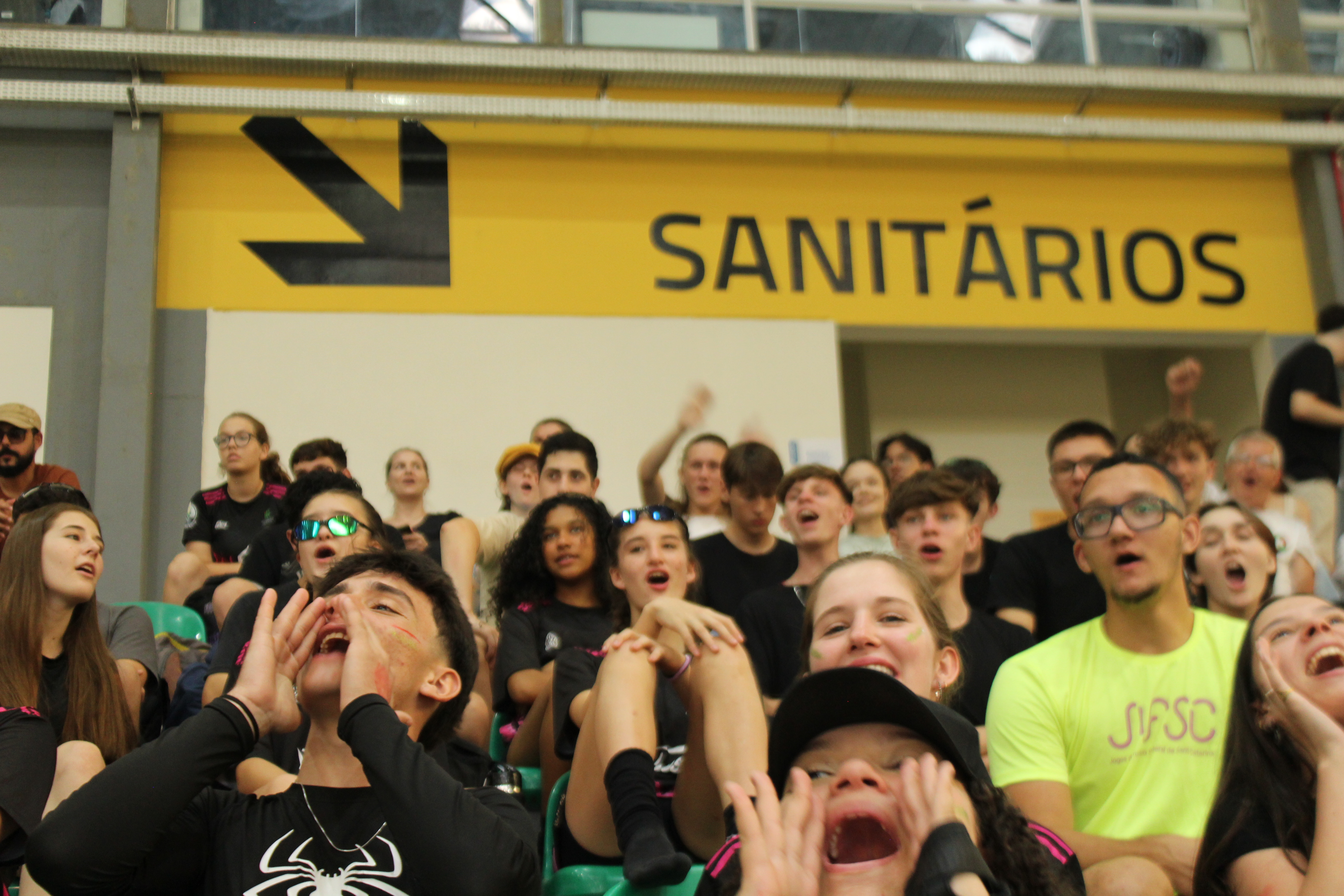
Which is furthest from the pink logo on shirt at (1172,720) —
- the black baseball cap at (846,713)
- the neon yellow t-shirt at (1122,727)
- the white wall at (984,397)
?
the white wall at (984,397)

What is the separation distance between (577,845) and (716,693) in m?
0.49

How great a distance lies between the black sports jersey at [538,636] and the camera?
3449mm

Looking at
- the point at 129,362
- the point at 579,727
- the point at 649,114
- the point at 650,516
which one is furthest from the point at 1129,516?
the point at 129,362

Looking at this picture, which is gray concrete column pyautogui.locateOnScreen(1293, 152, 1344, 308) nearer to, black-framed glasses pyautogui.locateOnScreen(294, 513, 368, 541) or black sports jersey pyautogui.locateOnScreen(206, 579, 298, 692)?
black-framed glasses pyautogui.locateOnScreen(294, 513, 368, 541)

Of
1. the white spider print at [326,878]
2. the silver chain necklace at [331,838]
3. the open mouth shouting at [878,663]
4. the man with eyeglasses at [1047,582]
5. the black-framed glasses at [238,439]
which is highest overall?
the black-framed glasses at [238,439]

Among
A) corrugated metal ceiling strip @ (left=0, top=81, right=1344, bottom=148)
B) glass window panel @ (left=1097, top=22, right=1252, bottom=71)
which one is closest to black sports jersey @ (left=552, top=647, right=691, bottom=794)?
corrugated metal ceiling strip @ (left=0, top=81, right=1344, bottom=148)

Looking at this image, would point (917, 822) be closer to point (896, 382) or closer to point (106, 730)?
point (106, 730)

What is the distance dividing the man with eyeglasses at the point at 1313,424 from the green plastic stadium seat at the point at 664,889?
4.48 m

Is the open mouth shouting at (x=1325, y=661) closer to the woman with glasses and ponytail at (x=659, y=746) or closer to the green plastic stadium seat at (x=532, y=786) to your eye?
the woman with glasses and ponytail at (x=659, y=746)

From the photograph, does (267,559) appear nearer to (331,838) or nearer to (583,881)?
(583,881)

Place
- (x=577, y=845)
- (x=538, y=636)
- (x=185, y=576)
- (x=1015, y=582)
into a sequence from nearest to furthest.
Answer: (x=577, y=845)
(x=538, y=636)
(x=1015, y=582)
(x=185, y=576)

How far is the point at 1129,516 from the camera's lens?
2852mm

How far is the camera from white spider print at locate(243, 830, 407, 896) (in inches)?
70.8

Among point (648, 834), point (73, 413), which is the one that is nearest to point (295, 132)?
point (73, 413)
